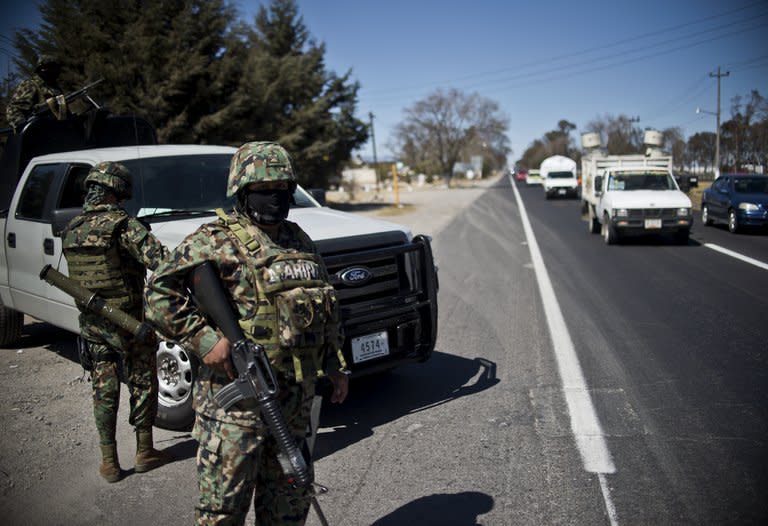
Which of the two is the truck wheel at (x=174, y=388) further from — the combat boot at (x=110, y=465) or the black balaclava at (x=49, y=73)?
the black balaclava at (x=49, y=73)

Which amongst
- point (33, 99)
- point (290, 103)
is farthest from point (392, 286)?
point (290, 103)

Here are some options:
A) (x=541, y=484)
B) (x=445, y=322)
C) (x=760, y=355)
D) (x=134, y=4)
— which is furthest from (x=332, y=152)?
(x=541, y=484)

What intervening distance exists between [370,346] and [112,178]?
6.95 feet

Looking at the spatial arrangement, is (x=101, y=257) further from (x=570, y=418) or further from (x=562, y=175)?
(x=562, y=175)

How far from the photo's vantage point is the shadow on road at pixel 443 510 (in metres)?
3.52

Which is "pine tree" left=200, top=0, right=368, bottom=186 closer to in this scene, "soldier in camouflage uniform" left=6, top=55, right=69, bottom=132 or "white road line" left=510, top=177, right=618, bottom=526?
"soldier in camouflage uniform" left=6, top=55, right=69, bottom=132

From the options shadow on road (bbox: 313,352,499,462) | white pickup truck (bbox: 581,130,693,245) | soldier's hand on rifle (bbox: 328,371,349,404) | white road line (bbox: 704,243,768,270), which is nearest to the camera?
soldier's hand on rifle (bbox: 328,371,349,404)

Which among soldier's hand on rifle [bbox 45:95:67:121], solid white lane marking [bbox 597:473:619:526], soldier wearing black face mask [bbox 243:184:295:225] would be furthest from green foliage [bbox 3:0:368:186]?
solid white lane marking [bbox 597:473:619:526]

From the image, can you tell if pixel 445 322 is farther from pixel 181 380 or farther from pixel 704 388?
pixel 181 380

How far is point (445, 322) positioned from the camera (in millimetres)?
8078

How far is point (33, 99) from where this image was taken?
7.54 m

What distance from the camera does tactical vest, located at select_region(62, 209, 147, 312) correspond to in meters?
4.02

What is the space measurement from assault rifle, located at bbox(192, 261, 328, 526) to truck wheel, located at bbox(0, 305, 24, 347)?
5783 millimetres

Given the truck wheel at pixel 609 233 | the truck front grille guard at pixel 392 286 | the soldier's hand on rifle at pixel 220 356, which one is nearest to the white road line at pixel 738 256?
the truck wheel at pixel 609 233
